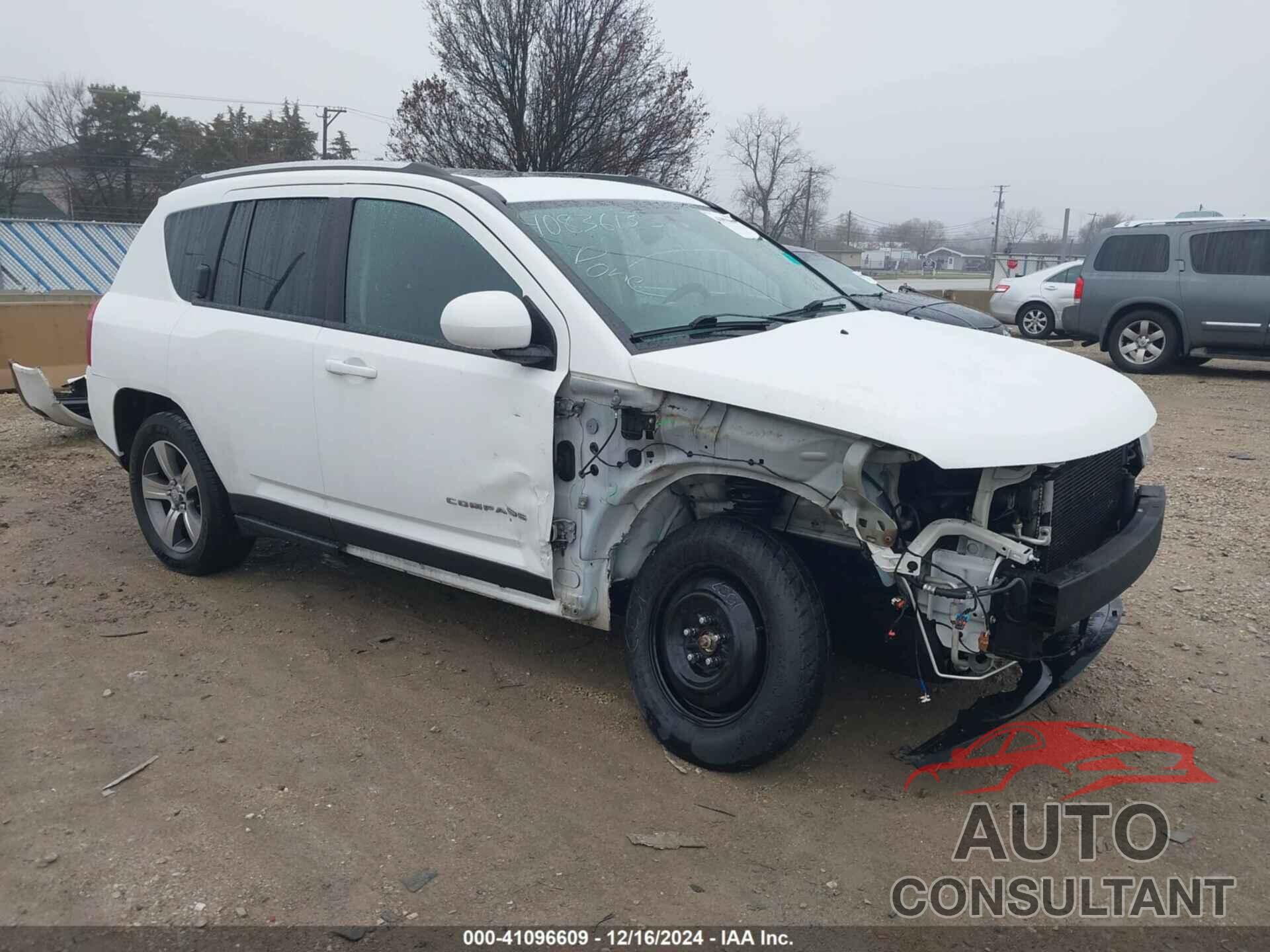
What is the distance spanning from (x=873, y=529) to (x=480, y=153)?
14.9m

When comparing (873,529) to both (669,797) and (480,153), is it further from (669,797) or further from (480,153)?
(480,153)

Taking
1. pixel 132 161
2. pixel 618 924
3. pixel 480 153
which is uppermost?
pixel 132 161

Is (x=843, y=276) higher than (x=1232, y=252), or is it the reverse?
(x=1232, y=252)

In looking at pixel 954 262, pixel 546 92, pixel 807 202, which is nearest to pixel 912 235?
pixel 954 262

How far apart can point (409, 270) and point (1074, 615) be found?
2.72 meters

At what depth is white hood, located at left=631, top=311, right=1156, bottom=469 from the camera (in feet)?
9.44

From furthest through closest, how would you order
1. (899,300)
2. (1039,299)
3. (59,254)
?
(59,254) → (1039,299) → (899,300)

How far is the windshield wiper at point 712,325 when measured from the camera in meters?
3.59

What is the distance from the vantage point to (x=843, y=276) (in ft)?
32.8

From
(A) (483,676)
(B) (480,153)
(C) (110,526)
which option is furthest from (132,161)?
(A) (483,676)

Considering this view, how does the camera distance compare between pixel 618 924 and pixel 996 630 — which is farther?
pixel 996 630

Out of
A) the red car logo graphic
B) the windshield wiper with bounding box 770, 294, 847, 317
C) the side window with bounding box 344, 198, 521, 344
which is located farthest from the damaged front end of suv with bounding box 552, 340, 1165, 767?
the windshield wiper with bounding box 770, 294, 847, 317

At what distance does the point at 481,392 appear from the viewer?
3715 mm

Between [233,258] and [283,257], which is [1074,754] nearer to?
[283,257]
